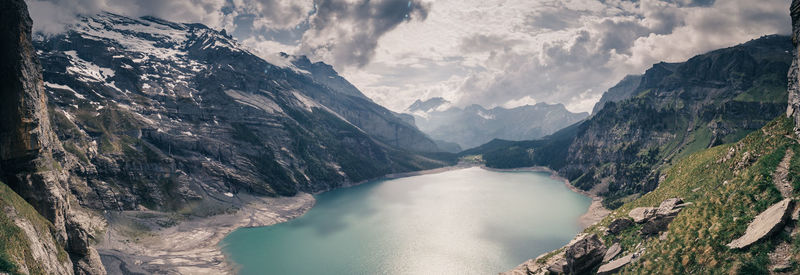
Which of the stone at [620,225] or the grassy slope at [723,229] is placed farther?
the stone at [620,225]

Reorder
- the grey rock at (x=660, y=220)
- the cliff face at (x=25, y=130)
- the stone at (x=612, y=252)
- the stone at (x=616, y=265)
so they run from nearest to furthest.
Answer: the stone at (x=616, y=265), the stone at (x=612, y=252), the grey rock at (x=660, y=220), the cliff face at (x=25, y=130)

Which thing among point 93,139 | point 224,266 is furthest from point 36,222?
point 93,139

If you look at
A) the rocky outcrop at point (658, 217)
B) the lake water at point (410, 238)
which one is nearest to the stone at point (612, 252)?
Answer: the rocky outcrop at point (658, 217)

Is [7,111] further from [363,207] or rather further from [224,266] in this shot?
[363,207]

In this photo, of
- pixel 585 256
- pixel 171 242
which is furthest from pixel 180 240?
pixel 585 256

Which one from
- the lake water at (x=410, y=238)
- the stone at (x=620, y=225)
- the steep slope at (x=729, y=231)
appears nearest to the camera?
the steep slope at (x=729, y=231)

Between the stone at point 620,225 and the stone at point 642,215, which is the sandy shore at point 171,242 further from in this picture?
the stone at point 642,215

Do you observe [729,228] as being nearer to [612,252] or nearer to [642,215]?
[612,252]
